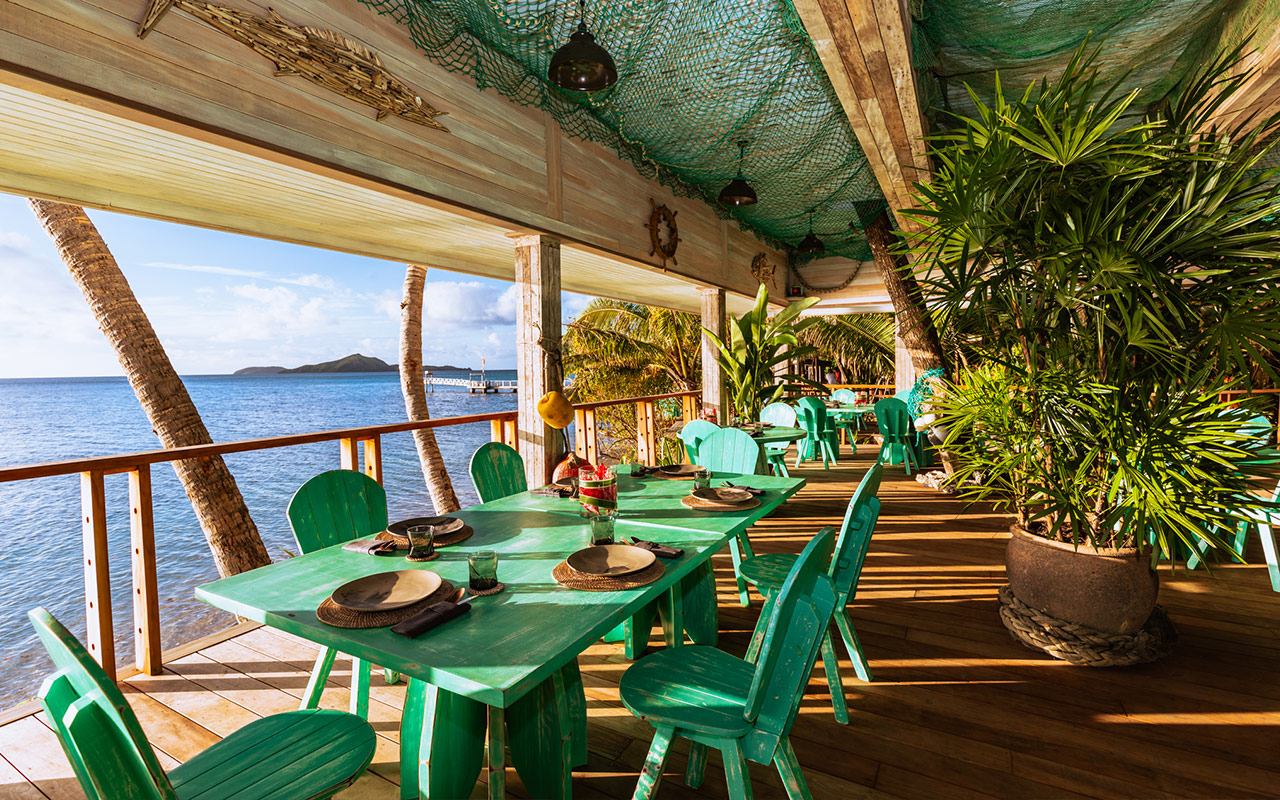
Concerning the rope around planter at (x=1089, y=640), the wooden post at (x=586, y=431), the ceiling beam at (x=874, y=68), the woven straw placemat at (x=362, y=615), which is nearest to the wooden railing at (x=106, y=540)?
the woven straw placemat at (x=362, y=615)

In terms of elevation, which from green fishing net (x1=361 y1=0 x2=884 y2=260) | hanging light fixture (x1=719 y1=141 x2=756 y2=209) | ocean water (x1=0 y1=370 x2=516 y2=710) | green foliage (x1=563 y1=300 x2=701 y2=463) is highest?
green fishing net (x1=361 y1=0 x2=884 y2=260)

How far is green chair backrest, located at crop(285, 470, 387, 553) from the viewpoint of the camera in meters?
2.06

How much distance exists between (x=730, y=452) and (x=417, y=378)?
3.95 metres

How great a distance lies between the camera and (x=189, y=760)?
1.22m

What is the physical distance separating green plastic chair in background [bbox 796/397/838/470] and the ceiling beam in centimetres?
329

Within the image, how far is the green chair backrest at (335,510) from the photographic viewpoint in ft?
6.77

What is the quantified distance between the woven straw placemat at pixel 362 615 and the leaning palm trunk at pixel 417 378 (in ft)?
15.5

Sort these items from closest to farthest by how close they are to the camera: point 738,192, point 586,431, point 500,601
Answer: point 500,601 → point 738,192 → point 586,431

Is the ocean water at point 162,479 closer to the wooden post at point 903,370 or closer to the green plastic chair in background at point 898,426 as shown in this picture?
the green plastic chair in background at point 898,426

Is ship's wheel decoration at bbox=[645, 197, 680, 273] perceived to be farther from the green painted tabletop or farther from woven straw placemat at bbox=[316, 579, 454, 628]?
woven straw placemat at bbox=[316, 579, 454, 628]

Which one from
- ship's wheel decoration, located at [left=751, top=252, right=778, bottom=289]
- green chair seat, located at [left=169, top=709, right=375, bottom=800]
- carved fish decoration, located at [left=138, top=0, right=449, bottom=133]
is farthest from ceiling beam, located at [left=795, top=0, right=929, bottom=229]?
ship's wheel decoration, located at [left=751, top=252, right=778, bottom=289]

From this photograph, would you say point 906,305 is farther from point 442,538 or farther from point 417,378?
point 442,538

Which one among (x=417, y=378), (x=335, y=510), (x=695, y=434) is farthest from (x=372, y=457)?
(x=417, y=378)

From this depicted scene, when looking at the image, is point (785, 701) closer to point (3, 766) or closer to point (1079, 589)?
point (1079, 589)
